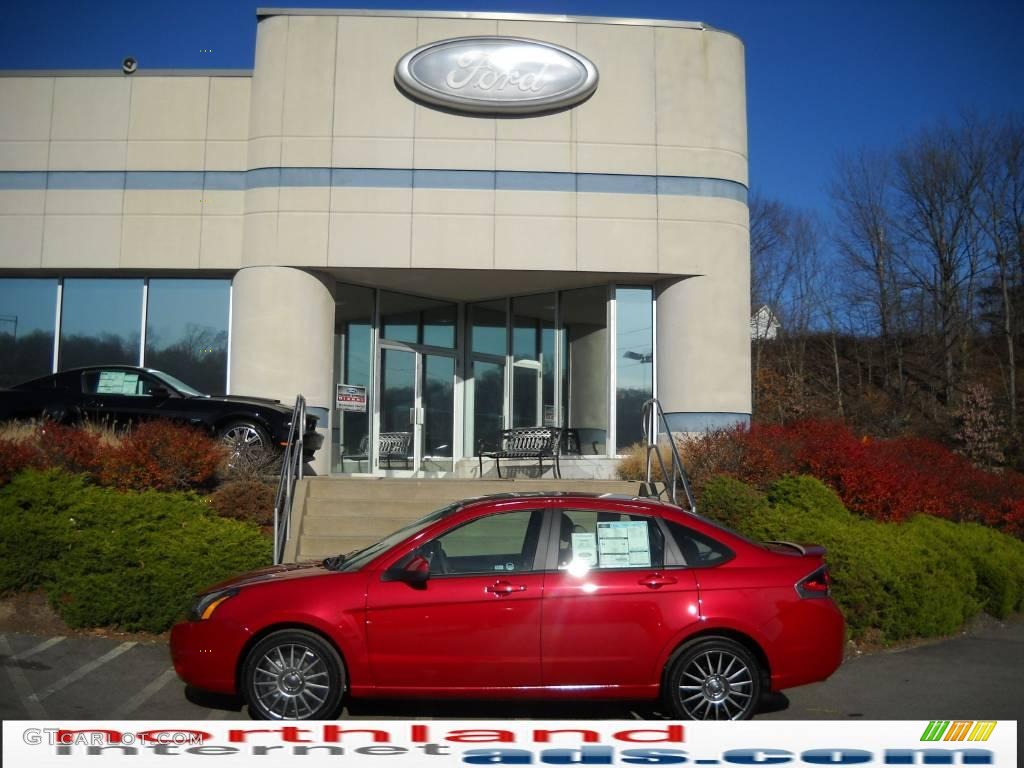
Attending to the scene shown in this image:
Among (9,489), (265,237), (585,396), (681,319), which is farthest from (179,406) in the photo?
Result: (681,319)

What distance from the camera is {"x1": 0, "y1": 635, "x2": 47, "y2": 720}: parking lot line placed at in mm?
6688

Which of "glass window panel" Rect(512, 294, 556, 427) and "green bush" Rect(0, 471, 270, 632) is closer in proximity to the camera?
"green bush" Rect(0, 471, 270, 632)

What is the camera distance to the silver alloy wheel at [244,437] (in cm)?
1276

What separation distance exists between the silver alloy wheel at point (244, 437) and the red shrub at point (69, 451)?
176 cm

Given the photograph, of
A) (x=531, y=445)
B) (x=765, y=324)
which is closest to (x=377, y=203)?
(x=531, y=445)

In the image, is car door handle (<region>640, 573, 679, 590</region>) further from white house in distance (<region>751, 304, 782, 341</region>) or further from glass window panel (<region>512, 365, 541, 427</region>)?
white house in distance (<region>751, 304, 782, 341</region>)

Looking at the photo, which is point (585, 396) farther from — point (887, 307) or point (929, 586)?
point (887, 307)

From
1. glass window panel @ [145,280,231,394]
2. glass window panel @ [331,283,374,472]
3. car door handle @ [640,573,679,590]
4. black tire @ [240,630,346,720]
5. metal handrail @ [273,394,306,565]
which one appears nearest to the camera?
black tire @ [240,630,346,720]

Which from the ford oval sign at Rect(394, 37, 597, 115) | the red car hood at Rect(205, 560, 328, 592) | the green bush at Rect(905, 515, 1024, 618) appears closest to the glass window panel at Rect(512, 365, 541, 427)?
the ford oval sign at Rect(394, 37, 597, 115)

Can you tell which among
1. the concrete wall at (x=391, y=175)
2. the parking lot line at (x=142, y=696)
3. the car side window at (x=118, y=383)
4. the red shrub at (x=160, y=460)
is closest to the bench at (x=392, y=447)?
the concrete wall at (x=391, y=175)

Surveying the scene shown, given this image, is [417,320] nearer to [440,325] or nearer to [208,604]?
[440,325]

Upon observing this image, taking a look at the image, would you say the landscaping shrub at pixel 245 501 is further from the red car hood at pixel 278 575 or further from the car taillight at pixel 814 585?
the car taillight at pixel 814 585

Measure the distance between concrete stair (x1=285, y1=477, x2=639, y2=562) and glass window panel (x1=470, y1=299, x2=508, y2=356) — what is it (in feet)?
20.6
